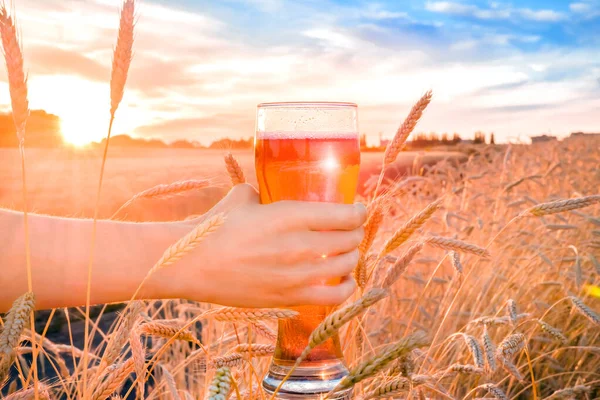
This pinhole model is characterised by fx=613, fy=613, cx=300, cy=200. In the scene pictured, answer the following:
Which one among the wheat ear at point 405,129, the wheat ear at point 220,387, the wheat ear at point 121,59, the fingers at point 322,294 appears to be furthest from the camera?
the wheat ear at point 405,129

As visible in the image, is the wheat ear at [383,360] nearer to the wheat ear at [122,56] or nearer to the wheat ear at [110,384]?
the wheat ear at [110,384]

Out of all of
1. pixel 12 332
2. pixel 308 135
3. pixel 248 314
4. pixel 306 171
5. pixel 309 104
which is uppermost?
pixel 309 104

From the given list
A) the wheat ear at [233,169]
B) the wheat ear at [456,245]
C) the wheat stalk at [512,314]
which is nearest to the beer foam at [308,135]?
the wheat ear at [233,169]

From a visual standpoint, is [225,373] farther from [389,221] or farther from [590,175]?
[590,175]

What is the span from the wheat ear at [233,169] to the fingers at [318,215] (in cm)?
42

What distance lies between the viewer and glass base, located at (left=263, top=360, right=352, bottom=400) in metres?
2.04

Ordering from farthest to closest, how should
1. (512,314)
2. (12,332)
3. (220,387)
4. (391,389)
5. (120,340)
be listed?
(512,314) < (120,340) < (391,389) < (12,332) < (220,387)

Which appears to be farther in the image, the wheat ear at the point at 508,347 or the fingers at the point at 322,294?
the wheat ear at the point at 508,347

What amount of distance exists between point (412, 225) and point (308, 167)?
1.22 ft

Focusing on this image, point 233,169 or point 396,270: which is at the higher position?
point 233,169

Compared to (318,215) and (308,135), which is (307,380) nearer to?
(318,215)

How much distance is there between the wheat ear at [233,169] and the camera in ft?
6.71

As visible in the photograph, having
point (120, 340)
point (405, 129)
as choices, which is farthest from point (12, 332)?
point (405, 129)

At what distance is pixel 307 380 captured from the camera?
2068 millimetres
